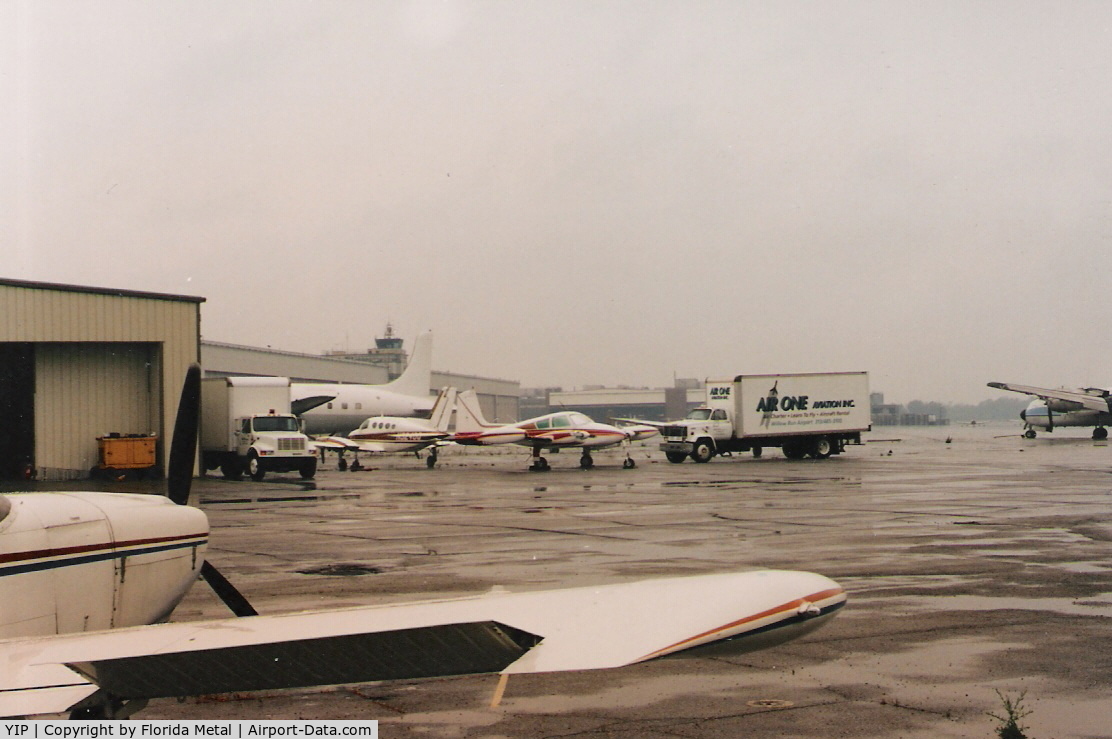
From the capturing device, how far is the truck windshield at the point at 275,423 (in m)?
33.0

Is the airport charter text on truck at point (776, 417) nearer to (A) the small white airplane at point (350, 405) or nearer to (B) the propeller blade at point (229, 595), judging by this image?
(A) the small white airplane at point (350, 405)

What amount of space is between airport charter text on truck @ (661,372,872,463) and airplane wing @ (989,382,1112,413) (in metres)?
18.8

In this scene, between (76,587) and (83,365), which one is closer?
(76,587)

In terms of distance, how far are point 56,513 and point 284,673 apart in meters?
2.54

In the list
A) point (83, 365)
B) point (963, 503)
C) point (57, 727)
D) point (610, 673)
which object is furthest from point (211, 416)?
point (57, 727)

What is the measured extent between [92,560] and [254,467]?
2758 centimetres

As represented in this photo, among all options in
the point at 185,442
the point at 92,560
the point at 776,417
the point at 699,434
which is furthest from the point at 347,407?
the point at 92,560

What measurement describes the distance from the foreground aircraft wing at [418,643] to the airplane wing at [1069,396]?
60.3m

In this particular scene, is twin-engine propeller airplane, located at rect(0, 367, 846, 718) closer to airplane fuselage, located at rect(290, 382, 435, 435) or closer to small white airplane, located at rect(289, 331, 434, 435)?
small white airplane, located at rect(289, 331, 434, 435)

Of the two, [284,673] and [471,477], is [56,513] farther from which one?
[471,477]

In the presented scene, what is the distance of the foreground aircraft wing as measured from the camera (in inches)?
139

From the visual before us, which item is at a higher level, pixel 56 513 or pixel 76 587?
pixel 56 513

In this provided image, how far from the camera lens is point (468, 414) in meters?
39.8

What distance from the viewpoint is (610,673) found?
24.0ft
